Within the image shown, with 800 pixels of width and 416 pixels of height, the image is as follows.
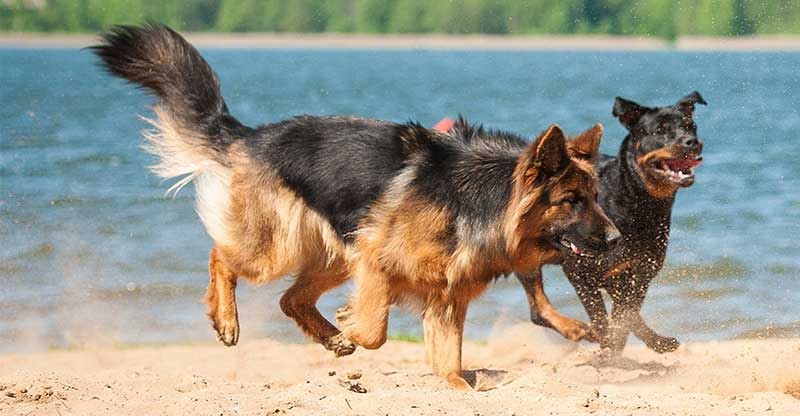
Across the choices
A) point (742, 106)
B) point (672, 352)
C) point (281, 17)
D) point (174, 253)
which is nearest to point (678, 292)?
point (672, 352)

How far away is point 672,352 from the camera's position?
28.2 feet

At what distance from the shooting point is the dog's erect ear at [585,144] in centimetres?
654

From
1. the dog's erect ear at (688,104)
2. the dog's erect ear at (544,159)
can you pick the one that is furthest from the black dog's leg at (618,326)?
the dog's erect ear at (544,159)

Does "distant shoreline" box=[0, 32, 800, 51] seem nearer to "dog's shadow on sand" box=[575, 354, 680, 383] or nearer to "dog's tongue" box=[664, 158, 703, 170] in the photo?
"dog's shadow on sand" box=[575, 354, 680, 383]

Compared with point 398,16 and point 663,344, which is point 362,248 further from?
point 398,16

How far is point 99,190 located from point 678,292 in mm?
8536

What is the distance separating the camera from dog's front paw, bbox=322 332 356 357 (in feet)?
24.4

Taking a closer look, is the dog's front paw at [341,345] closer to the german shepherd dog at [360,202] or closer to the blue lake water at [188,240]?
the german shepherd dog at [360,202]

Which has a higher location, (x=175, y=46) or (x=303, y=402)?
(x=175, y=46)

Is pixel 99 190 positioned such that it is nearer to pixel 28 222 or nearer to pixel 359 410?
pixel 28 222

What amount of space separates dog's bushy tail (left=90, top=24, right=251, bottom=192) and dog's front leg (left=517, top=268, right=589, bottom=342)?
2.36 m

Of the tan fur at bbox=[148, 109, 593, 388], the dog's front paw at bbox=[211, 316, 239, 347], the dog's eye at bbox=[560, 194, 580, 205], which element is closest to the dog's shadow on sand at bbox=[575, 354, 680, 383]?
the tan fur at bbox=[148, 109, 593, 388]

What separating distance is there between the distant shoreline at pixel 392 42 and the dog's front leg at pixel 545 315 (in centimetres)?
6190

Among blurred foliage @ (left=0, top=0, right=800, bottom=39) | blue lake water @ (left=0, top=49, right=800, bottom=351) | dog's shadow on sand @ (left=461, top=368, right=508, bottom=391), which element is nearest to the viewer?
dog's shadow on sand @ (left=461, top=368, right=508, bottom=391)
